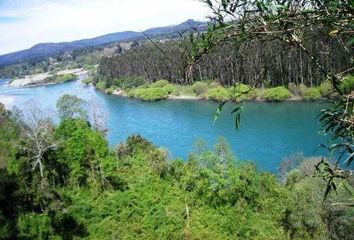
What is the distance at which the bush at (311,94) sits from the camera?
35.5 metres

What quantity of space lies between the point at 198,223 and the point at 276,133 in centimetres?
1475

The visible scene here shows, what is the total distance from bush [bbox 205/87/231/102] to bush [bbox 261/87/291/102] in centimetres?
393

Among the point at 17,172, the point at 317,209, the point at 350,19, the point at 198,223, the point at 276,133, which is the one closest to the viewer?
the point at 350,19

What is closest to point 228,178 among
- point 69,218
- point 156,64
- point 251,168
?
point 251,168

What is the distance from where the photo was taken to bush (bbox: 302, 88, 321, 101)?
1399 inches

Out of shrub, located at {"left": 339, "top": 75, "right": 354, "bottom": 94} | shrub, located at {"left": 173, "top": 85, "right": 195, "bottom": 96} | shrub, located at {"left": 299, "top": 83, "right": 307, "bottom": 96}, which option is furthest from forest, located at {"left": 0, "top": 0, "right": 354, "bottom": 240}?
shrub, located at {"left": 173, "top": 85, "right": 195, "bottom": 96}

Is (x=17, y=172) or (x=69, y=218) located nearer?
(x=69, y=218)

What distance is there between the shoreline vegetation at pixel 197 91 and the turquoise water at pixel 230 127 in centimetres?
108

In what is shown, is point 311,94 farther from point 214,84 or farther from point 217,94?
point 214,84

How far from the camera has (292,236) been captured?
13.6m

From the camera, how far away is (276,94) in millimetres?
39219

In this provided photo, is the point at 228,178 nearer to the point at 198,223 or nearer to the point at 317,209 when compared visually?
the point at 198,223

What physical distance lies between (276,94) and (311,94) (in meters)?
3.56

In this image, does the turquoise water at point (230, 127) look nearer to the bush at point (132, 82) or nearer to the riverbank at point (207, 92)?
the riverbank at point (207, 92)
